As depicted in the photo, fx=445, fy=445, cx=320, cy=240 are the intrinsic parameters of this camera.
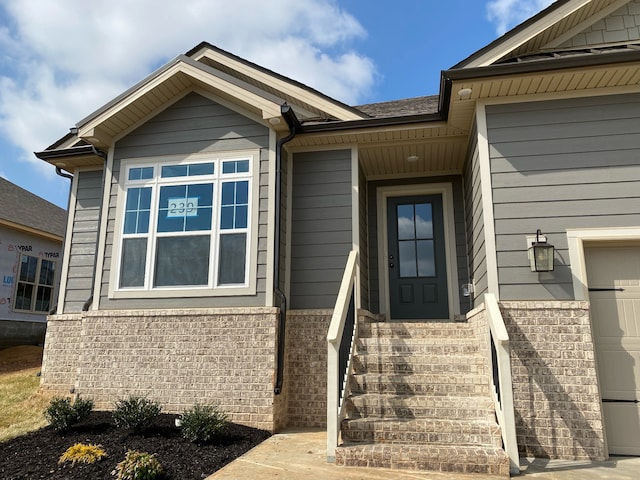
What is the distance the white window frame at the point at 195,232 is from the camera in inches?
211

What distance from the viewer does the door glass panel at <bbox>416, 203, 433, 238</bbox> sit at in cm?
679

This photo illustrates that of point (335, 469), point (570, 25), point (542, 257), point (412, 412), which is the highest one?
point (570, 25)

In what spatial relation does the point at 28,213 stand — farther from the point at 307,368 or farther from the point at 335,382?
the point at 335,382

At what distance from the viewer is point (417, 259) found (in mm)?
6727

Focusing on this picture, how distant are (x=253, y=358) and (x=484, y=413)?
248 centimetres

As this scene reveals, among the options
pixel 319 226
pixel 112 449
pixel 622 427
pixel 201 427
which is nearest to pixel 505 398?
pixel 622 427

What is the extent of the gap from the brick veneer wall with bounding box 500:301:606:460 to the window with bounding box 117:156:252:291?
3092mm

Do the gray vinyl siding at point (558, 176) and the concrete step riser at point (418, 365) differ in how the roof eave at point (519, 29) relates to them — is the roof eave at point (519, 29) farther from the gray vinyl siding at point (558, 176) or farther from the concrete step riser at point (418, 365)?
the concrete step riser at point (418, 365)


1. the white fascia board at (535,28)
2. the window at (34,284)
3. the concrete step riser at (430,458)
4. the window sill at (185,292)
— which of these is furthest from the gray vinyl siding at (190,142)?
the window at (34,284)

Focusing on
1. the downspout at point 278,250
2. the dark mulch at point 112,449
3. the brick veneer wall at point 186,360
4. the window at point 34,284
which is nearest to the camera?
the dark mulch at point 112,449

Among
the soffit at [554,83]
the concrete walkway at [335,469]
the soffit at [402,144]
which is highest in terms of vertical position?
the soffit at [554,83]

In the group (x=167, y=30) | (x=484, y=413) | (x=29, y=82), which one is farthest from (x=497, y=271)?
(x=29, y=82)

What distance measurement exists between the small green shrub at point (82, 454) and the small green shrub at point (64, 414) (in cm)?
79

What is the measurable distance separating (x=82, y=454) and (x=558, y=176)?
204 inches
